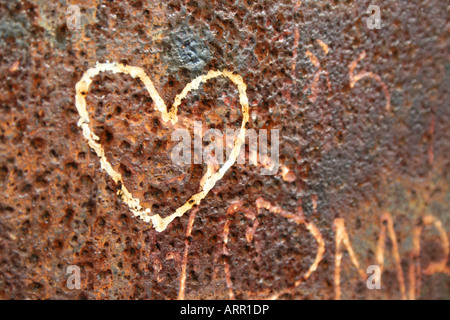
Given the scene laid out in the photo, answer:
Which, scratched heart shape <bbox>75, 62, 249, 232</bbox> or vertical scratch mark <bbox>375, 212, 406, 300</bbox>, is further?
vertical scratch mark <bbox>375, 212, 406, 300</bbox>

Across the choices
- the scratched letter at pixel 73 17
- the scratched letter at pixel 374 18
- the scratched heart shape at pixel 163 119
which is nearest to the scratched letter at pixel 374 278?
the scratched heart shape at pixel 163 119

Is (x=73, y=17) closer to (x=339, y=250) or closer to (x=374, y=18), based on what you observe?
(x=374, y=18)

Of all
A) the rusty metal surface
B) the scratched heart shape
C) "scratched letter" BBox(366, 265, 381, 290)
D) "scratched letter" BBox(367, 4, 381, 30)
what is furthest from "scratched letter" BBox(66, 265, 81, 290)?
"scratched letter" BBox(367, 4, 381, 30)

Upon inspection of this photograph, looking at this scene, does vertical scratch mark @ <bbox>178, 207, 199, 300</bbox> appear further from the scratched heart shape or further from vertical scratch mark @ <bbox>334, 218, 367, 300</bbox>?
vertical scratch mark @ <bbox>334, 218, 367, 300</bbox>

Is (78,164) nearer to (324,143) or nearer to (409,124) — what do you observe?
(324,143)

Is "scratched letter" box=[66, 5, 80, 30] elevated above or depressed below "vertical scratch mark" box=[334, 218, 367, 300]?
above

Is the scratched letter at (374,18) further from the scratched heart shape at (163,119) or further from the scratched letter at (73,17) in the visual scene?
the scratched letter at (73,17)
